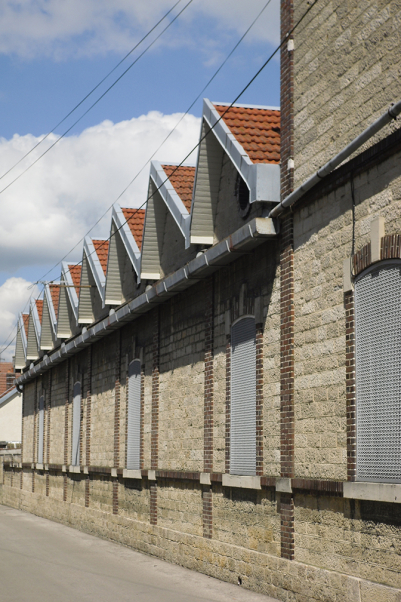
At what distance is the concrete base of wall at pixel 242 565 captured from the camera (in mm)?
9633

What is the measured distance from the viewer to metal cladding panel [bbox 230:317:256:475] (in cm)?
1315

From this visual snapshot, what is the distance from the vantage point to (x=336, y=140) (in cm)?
1095

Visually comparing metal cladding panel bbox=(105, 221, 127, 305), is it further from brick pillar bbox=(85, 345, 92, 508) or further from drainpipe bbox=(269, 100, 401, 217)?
drainpipe bbox=(269, 100, 401, 217)

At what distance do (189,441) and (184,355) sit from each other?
1757 millimetres

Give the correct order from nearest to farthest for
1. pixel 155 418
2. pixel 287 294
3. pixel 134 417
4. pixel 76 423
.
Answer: pixel 287 294 < pixel 155 418 < pixel 134 417 < pixel 76 423

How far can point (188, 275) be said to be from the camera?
1530 centimetres

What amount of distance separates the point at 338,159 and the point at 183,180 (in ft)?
27.3

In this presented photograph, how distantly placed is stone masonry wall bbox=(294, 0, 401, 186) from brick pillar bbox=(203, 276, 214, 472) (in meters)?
3.88

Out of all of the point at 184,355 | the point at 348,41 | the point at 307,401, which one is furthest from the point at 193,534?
the point at 348,41

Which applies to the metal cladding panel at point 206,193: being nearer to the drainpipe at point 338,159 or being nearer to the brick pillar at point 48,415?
the drainpipe at point 338,159

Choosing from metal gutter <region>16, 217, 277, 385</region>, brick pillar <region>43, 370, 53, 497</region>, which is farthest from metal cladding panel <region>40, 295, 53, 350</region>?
metal gutter <region>16, 217, 277, 385</region>

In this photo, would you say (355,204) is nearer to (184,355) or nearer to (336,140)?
(336,140)

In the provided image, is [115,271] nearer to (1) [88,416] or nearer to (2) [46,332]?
(1) [88,416]

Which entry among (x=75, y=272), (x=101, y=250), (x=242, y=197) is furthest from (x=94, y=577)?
(x=75, y=272)
